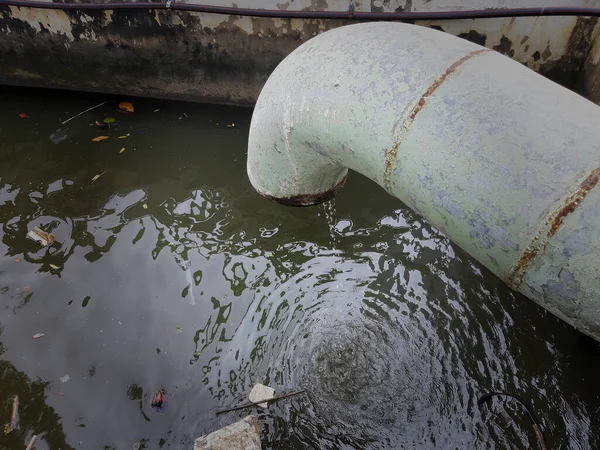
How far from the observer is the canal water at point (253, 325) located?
2.71m

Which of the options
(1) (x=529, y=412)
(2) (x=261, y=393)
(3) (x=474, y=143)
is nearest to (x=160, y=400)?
(2) (x=261, y=393)

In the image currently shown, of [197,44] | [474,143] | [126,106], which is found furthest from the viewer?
[126,106]

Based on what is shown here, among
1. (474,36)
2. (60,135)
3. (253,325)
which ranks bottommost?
(253,325)

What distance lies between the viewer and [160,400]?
2.79 metres

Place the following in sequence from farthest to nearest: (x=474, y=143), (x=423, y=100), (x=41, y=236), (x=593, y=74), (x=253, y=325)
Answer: (x=593, y=74)
(x=41, y=236)
(x=253, y=325)
(x=423, y=100)
(x=474, y=143)

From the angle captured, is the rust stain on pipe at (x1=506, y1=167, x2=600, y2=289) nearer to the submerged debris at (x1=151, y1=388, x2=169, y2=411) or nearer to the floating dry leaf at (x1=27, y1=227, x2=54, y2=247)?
the submerged debris at (x1=151, y1=388, x2=169, y2=411)

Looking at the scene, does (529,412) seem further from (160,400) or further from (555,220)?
(160,400)

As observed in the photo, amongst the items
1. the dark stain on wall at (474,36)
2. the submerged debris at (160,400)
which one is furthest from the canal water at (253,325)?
the dark stain on wall at (474,36)

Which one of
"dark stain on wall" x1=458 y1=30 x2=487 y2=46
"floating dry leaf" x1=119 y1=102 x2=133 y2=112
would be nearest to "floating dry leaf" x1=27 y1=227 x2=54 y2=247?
"floating dry leaf" x1=119 y1=102 x2=133 y2=112

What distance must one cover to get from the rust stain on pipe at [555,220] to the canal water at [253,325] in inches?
67.0

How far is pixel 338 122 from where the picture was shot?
1.98 metres

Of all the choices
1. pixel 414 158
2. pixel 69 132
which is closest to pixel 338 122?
pixel 414 158

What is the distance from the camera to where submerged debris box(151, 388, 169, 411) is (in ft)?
9.13

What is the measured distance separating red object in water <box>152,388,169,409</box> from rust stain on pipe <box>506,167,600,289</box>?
2379 millimetres
